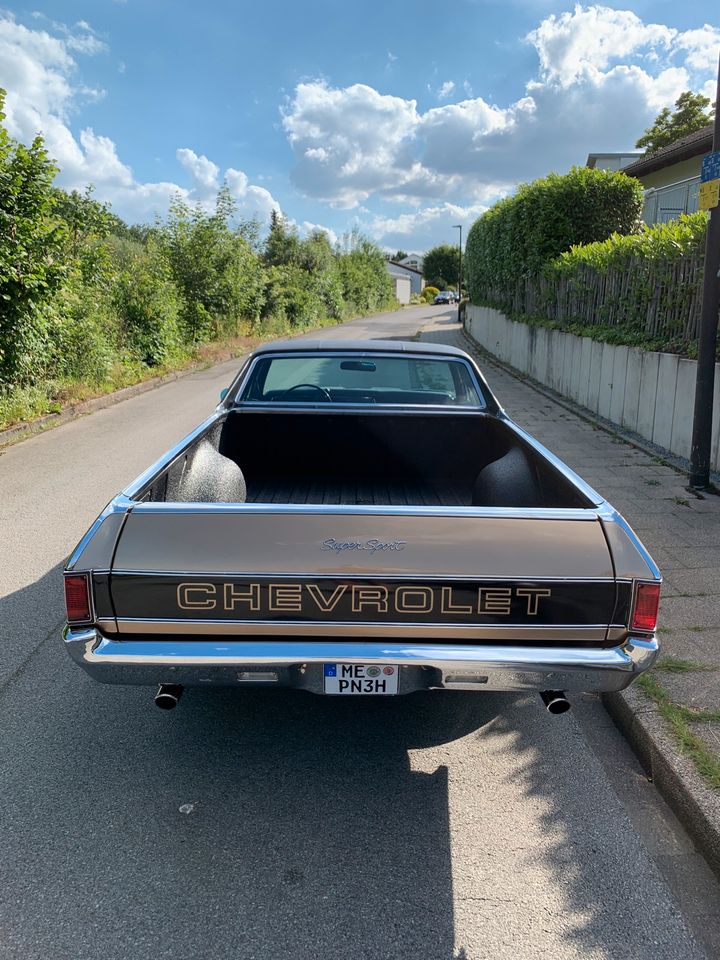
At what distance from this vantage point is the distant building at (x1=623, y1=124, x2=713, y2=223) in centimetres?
1920

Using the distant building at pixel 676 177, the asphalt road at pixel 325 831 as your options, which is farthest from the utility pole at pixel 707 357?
the distant building at pixel 676 177

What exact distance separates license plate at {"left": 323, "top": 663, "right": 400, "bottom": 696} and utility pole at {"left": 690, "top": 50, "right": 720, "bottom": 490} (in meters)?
5.25

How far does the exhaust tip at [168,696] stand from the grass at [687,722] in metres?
2.11

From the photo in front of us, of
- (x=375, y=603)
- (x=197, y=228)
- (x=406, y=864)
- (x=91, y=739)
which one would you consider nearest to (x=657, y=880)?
(x=406, y=864)

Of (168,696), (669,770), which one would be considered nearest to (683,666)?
(669,770)

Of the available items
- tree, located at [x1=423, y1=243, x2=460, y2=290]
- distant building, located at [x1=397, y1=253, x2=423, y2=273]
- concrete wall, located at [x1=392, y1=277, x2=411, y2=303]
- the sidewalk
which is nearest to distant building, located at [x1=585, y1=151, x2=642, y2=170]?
the sidewalk

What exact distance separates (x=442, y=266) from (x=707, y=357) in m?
108

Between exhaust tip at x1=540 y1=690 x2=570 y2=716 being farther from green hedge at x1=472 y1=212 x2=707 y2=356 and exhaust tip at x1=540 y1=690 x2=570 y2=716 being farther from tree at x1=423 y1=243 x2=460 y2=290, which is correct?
tree at x1=423 y1=243 x2=460 y2=290

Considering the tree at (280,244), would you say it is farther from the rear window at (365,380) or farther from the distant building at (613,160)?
the rear window at (365,380)

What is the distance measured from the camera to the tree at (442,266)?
107875mm

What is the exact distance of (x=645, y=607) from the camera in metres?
2.59

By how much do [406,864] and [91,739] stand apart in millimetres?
1578

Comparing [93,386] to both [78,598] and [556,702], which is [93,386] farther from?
[556,702]

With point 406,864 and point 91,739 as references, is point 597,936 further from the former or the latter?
point 91,739
